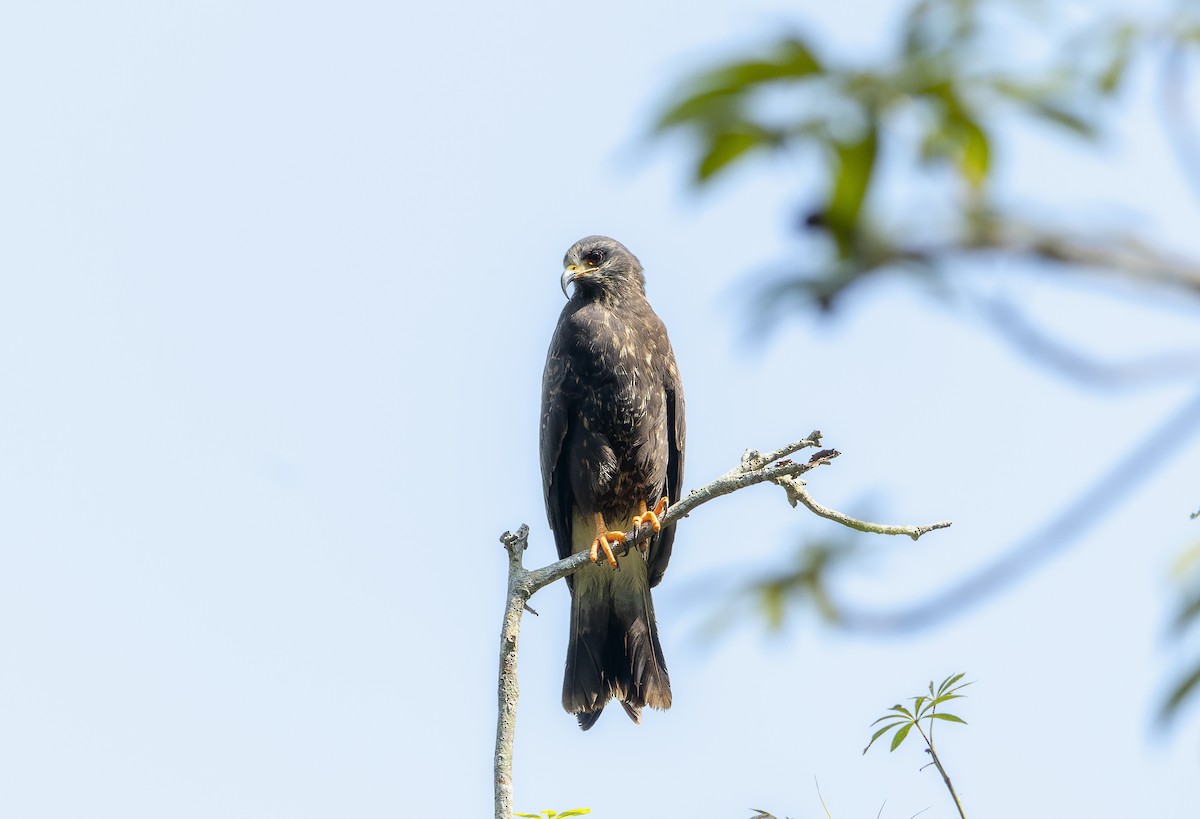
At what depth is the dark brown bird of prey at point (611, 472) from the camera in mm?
6527

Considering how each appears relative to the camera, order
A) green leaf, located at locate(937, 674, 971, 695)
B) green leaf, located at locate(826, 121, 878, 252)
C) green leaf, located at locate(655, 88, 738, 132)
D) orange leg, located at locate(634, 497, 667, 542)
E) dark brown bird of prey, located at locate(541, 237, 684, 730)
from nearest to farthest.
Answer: green leaf, located at locate(826, 121, 878, 252) → green leaf, located at locate(655, 88, 738, 132) → green leaf, located at locate(937, 674, 971, 695) → orange leg, located at locate(634, 497, 667, 542) → dark brown bird of prey, located at locate(541, 237, 684, 730)

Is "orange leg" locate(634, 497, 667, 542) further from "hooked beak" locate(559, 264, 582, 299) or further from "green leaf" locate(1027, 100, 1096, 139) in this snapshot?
"green leaf" locate(1027, 100, 1096, 139)

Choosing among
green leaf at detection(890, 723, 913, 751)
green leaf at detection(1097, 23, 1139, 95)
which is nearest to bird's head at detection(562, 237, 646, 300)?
green leaf at detection(890, 723, 913, 751)

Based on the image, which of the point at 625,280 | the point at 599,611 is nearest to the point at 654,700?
the point at 599,611

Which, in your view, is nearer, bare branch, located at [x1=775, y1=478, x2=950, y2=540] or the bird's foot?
bare branch, located at [x1=775, y1=478, x2=950, y2=540]

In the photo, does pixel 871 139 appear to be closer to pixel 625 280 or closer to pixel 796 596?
pixel 796 596

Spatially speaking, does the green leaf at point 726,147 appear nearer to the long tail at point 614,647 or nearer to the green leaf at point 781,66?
the green leaf at point 781,66

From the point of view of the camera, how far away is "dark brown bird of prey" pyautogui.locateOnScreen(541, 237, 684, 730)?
21.4 ft

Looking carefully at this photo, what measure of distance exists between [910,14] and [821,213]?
0.26 meters

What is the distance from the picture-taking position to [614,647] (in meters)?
6.73

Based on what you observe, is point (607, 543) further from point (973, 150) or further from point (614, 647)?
point (973, 150)

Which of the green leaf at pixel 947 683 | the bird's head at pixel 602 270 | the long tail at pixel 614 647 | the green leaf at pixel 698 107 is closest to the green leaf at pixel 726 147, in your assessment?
the green leaf at pixel 698 107

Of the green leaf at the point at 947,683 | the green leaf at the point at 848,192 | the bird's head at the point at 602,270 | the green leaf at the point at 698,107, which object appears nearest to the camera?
the green leaf at the point at 848,192

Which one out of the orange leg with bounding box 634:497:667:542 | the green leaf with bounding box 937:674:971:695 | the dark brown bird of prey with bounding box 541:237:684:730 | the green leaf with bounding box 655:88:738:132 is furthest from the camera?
the dark brown bird of prey with bounding box 541:237:684:730
